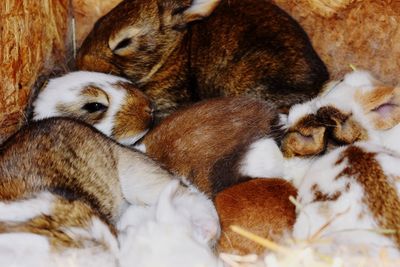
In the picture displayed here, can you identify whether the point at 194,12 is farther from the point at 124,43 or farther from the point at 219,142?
the point at 219,142

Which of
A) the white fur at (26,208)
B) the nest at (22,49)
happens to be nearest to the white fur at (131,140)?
the nest at (22,49)

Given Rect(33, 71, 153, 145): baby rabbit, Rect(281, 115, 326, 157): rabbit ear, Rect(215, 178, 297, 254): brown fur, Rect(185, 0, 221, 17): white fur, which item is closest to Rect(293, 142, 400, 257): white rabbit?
Rect(215, 178, 297, 254): brown fur

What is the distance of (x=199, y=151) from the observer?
178 inches

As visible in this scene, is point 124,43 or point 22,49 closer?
point 22,49

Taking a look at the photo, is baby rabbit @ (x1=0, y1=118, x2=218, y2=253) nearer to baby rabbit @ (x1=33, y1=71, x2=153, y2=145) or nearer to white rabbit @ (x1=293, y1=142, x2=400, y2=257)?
baby rabbit @ (x1=33, y1=71, x2=153, y2=145)

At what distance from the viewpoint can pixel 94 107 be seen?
4.94 metres

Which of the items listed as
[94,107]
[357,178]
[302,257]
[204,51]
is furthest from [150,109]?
[302,257]

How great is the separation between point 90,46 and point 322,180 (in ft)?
7.45

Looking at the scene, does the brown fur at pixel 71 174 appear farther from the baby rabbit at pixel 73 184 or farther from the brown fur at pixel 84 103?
the brown fur at pixel 84 103

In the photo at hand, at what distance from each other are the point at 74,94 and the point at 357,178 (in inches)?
82.6

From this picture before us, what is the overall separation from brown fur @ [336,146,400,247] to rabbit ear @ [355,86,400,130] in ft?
1.76


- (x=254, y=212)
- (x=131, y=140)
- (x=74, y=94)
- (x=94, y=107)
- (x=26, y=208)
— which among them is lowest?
(x=131, y=140)

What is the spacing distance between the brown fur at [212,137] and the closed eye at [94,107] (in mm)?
445

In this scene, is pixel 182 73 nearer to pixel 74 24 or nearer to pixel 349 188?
pixel 74 24
